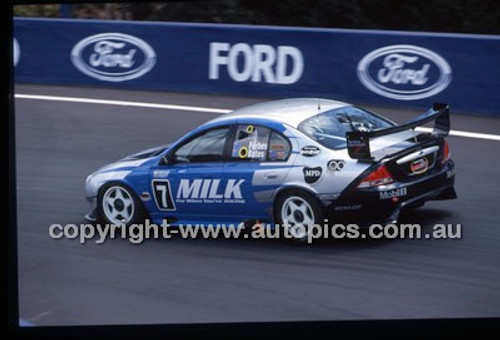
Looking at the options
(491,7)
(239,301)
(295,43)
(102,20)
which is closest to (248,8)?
(295,43)

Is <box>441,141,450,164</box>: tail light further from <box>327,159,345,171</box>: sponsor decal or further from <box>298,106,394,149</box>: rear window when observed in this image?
<box>327,159,345,171</box>: sponsor decal

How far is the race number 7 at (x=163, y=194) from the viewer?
8.80m

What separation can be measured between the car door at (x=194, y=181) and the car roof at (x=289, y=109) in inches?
9.2

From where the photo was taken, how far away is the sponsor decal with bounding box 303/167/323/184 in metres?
8.38

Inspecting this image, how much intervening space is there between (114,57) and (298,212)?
2.38 m

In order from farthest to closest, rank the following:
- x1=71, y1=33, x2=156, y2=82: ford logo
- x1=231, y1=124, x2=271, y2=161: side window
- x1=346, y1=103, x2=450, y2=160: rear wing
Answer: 1. x1=71, y1=33, x2=156, y2=82: ford logo
2. x1=231, y1=124, x2=271, y2=161: side window
3. x1=346, y1=103, x2=450, y2=160: rear wing

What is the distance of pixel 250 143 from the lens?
8625mm

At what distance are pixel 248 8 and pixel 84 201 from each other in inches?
104

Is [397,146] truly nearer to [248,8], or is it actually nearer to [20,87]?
[248,8]

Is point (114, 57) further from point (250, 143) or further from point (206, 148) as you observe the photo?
point (250, 143)

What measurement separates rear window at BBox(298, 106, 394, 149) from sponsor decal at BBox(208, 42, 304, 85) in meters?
0.65

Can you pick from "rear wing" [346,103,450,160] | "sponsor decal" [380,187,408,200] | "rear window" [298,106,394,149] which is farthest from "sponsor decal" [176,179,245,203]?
"sponsor decal" [380,187,408,200]

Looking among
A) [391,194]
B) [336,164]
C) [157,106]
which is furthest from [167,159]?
[391,194]

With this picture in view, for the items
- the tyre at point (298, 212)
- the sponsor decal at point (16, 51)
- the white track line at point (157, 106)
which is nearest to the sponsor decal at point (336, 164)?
the tyre at point (298, 212)
